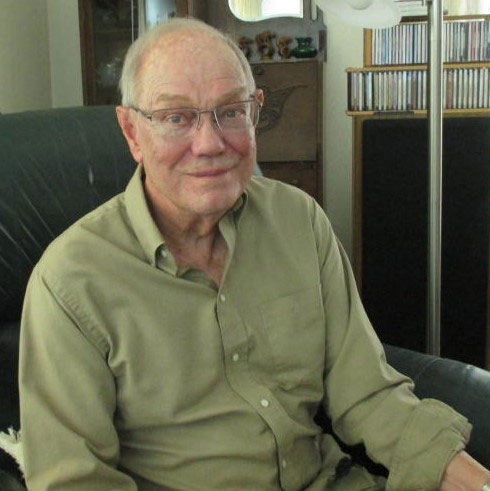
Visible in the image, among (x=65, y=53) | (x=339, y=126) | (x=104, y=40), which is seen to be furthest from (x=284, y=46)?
(x=65, y=53)

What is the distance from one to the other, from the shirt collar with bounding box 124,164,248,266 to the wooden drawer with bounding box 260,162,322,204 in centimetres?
167

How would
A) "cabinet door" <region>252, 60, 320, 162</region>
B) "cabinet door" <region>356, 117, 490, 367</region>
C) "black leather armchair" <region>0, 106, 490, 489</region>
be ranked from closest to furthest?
"black leather armchair" <region>0, 106, 490, 489</region>
"cabinet door" <region>356, 117, 490, 367</region>
"cabinet door" <region>252, 60, 320, 162</region>

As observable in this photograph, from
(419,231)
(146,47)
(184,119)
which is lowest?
(419,231)

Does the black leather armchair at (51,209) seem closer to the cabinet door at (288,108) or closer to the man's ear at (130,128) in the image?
the man's ear at (130,128)

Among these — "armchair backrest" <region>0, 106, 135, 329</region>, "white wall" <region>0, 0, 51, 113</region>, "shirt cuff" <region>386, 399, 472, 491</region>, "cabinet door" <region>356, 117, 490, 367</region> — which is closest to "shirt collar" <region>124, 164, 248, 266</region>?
"armchair backrest" <region>0, 106, 135, 329</region>

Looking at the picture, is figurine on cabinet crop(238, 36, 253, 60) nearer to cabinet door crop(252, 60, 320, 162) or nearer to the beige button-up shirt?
cabinet door crop(252, 60, 320, 162)

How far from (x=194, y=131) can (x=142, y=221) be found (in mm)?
150

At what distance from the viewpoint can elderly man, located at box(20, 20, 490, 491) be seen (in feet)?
2.94

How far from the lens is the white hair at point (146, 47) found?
3.21ft

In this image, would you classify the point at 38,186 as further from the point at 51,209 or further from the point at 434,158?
the point at 434,158

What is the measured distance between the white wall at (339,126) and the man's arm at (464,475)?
1.97 m

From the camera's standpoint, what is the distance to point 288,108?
8.68 ft

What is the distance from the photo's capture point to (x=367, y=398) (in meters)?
1.10

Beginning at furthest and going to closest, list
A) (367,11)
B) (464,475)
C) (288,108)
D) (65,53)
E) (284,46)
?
(65,53)
(284,46)
(288,108)
(367,11)
(464,475)
